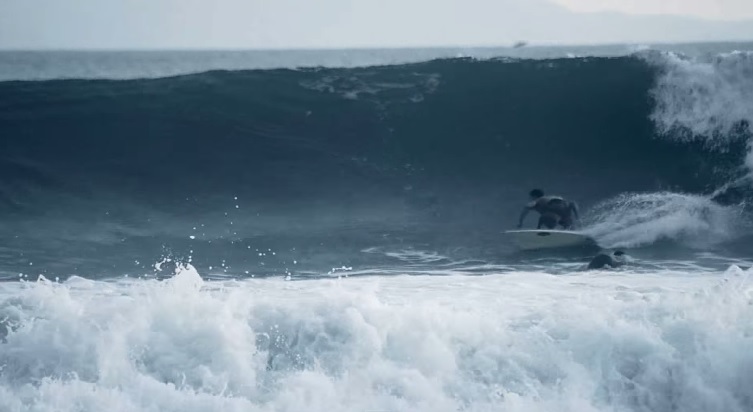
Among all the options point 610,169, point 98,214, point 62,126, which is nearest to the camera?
point 98,214

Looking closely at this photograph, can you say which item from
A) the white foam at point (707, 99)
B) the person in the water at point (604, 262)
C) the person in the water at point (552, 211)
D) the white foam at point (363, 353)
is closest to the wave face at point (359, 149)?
the white foam at point (707, 99)

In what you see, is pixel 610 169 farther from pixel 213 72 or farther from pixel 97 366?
pixel 97 366

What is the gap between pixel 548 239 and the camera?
9617 mm

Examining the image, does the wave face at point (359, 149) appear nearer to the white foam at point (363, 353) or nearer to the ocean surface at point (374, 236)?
the ocean surface at point (374, 236)

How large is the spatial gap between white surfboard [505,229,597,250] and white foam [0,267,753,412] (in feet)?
9.32

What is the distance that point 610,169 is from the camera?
12609 millimetres

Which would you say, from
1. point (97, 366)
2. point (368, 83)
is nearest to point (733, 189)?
point (368, 83)

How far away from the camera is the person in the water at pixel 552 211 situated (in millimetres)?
10148

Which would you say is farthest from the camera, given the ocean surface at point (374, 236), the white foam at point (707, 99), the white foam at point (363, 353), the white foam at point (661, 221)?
the white foam at point (707, 99)

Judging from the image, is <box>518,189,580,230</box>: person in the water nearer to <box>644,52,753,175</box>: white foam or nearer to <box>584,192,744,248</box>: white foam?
<box>584,192,744,248</box>: white foam

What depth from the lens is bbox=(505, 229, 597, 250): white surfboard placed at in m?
9.64

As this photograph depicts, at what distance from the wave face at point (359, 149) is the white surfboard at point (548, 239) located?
0.73 metres

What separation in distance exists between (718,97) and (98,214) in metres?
8.55

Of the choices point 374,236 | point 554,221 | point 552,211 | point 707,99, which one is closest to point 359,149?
point 374,236
